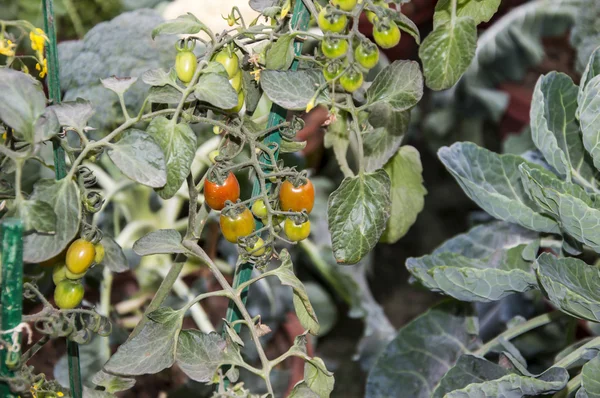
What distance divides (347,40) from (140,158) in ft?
0.48

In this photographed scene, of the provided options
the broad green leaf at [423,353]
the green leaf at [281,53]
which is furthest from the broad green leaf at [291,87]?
the broad green leaf at [423,353]

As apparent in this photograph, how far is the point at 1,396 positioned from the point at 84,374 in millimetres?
327

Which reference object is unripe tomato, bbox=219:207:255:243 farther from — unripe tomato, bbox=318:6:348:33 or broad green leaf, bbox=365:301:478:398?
broad green leaf, bbox=365:301:478:398

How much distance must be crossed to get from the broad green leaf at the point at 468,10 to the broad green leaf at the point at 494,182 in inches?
5.6

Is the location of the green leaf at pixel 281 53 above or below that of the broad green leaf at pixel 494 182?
above

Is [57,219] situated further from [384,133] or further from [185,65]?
[384,133]

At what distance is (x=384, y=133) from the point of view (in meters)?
0.50

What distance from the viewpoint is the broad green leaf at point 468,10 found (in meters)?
0.46

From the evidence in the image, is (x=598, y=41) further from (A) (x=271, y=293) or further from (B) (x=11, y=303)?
(B) (x=11, y=303)

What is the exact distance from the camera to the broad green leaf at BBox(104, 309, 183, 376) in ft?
1.30

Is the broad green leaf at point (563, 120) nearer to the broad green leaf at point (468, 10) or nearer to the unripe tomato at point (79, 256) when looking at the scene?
the broad green leaf at point (468, 10)

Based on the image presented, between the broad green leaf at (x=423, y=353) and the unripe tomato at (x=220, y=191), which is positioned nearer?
the unripe tomato at (x=220, y=191)

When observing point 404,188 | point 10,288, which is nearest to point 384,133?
point 404,188

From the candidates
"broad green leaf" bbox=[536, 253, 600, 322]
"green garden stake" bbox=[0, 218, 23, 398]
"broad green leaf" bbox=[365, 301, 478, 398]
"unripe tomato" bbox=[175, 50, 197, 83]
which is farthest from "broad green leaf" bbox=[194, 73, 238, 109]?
"broad green leaf" bbox=[365, 301, 478, 398]
